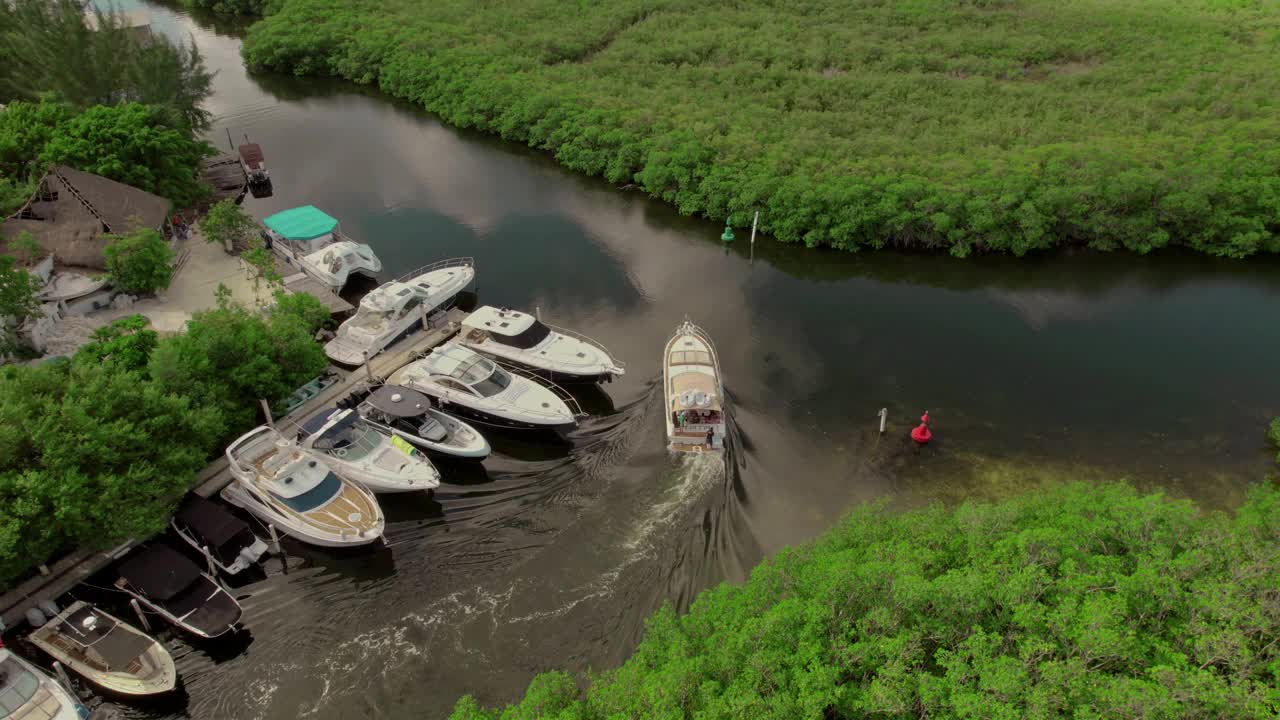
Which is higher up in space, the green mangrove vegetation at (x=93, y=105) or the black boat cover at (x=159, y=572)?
the green mangrove vegetation at (x=93, y=105)

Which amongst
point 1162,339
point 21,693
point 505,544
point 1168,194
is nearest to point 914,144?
point 1168,194

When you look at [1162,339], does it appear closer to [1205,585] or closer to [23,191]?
[1205,585]

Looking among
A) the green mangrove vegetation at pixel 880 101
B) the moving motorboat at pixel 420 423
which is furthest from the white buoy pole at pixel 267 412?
the green mangrove vegetation at pixel 880 101

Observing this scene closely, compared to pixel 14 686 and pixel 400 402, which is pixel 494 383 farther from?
pixel 14 686

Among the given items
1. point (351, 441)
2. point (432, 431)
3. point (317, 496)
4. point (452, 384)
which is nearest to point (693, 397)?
point (452, 384)

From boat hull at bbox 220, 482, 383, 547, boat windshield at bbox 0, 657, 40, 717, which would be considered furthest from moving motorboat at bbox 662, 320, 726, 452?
boat windshield at bbox 0, 657, 40, 717

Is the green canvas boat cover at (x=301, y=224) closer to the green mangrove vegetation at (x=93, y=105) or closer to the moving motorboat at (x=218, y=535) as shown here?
the green mangrove vegetation at (x=93, y=105)
